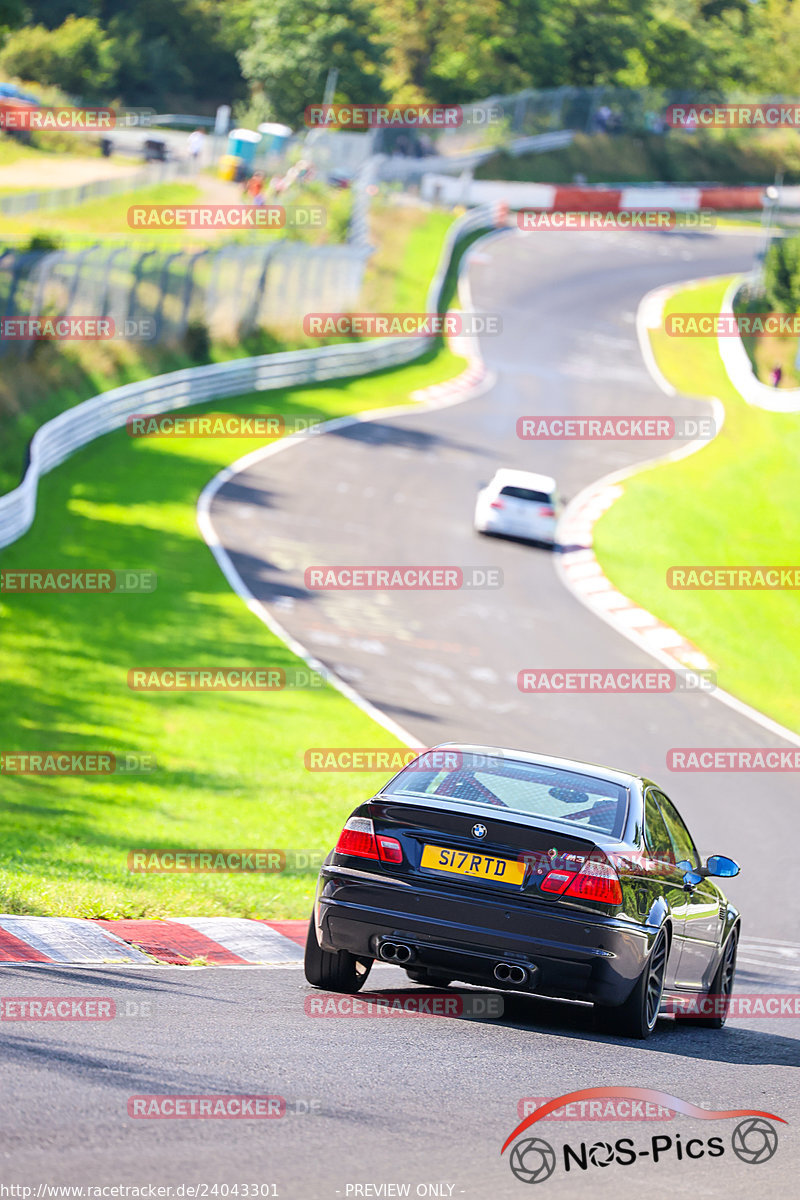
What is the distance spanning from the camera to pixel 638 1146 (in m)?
5.96

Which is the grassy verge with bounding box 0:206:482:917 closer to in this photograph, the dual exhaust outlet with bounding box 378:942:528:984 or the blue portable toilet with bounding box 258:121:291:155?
the dual exhaust outlet with bounding box 378:942:528:984

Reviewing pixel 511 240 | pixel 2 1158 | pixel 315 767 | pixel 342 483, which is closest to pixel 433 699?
pixel 315 767

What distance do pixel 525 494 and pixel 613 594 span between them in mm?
3857

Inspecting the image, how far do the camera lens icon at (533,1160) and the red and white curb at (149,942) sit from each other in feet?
10.4

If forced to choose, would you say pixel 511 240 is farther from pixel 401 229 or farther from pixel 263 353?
pixel 263 353

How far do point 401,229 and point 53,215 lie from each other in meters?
13.6

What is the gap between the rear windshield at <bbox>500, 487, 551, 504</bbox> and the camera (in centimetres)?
3098

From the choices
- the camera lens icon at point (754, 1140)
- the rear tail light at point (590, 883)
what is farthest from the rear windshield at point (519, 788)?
the camera lens icon at point (754, 1140)

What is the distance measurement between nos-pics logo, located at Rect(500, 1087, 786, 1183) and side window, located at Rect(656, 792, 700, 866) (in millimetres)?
2322

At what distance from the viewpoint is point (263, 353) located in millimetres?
43344

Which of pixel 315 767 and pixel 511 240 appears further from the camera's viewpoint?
pixel 511 240

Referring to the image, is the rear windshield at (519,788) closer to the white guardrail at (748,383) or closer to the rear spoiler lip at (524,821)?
the rear spoiler lip at (524,821)

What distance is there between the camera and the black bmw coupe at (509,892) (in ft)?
24.8

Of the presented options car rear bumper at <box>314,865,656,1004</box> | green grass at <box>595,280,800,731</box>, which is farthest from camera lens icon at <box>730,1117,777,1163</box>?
green grass at <box>595,280,800,731</box>
